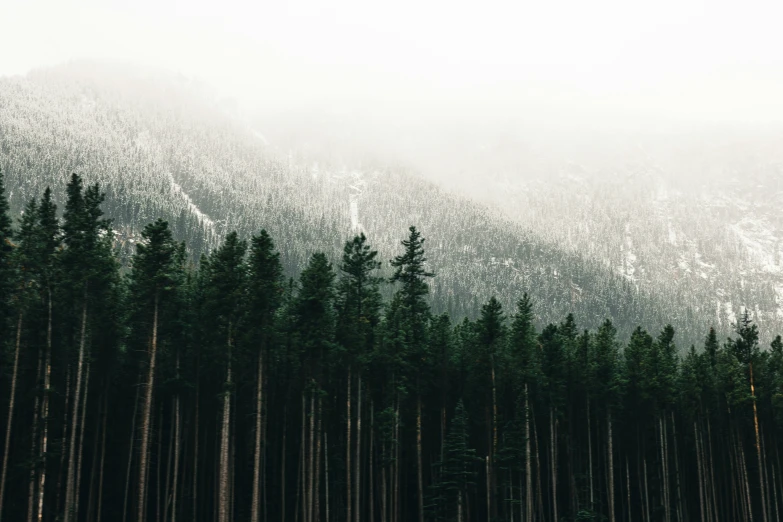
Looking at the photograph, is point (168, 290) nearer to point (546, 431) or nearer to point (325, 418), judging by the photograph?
point (325, 418)

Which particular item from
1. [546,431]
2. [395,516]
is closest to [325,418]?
[395,516]

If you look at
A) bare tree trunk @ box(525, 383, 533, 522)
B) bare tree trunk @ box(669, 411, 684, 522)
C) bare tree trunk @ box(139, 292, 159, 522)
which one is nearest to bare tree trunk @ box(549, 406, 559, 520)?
bare tree trunk @ box(525, 383, 533, 522)

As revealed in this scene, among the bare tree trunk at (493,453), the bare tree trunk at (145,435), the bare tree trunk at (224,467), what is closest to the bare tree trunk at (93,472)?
the bare tree trunk at (145,435)

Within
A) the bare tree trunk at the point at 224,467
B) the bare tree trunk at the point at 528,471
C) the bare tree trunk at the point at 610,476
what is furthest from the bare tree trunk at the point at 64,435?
the bare tree trunk at the point at 610,476

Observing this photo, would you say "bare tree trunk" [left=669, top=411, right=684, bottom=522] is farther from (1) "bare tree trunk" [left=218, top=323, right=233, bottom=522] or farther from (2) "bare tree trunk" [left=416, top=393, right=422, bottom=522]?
(1) "bare tree trunk" [left=218, top=323, right=233, bottom=522]

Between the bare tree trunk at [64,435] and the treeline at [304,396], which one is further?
the treeline at [304,396]

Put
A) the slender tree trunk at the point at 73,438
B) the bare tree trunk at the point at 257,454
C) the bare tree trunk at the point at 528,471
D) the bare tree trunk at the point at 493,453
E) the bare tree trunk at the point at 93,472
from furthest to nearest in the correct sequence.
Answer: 1. the bare tree trunk at the point at 493,453
2. the bare tree trunk at the point at 528,471
3. the bare tree trunk at the point at 93,472
4. the bare tree trunk at the point at 257,454
5. the slender tree trunk at the point at 73,438

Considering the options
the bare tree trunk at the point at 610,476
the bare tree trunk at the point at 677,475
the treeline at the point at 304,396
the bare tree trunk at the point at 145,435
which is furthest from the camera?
the bare tree trunk at the point at 677,475

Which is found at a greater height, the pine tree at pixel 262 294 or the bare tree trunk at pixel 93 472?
the pine tree at pixel 262 294

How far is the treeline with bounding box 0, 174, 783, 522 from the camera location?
3331 centimetres

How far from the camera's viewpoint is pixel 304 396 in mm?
40312

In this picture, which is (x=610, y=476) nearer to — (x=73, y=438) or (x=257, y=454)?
(x=257, y=454)

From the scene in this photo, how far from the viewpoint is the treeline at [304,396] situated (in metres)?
33.3

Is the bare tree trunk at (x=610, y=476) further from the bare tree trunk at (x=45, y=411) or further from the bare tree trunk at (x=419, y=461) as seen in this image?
the bare tree trunk at (x=45, y=411)
